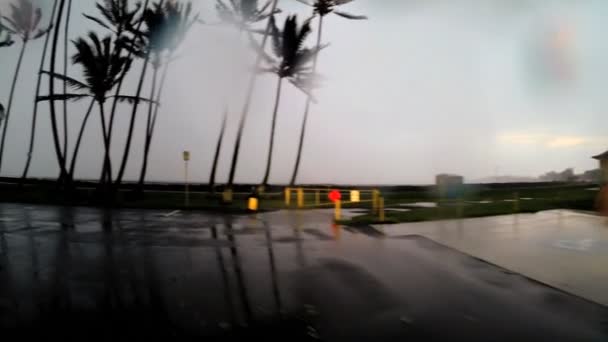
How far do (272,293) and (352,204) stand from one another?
1603 cm

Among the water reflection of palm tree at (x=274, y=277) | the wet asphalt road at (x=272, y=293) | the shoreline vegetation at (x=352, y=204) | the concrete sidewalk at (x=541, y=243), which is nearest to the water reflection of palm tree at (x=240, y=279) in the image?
the wet asphalt road at (x=272, y=293)

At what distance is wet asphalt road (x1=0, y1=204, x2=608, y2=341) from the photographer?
3926mm

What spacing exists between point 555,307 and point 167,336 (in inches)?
178

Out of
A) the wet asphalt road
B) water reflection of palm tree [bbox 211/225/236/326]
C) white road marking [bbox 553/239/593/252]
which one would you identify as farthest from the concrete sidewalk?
water reflection of palm tree [bbox 211/225/236/326]

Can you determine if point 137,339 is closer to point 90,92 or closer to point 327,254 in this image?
point 327,254

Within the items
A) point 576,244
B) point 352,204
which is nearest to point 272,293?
point 576,244

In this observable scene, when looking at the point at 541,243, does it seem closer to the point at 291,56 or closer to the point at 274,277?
the point at 274,277

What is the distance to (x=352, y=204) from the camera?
2092cm

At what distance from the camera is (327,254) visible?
7895 millimetres

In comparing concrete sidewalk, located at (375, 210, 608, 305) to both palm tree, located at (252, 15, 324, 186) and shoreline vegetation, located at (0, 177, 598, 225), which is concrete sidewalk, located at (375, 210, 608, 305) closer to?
shoreline vegetation, located at (0, 177, 598, 225)

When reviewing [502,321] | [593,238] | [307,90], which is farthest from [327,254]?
[307,90]

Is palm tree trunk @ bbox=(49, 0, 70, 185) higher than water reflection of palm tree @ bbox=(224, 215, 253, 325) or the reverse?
higher

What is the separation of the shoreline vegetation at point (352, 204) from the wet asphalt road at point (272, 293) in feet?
18.4

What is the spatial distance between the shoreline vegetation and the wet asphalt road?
5612 millimetres
